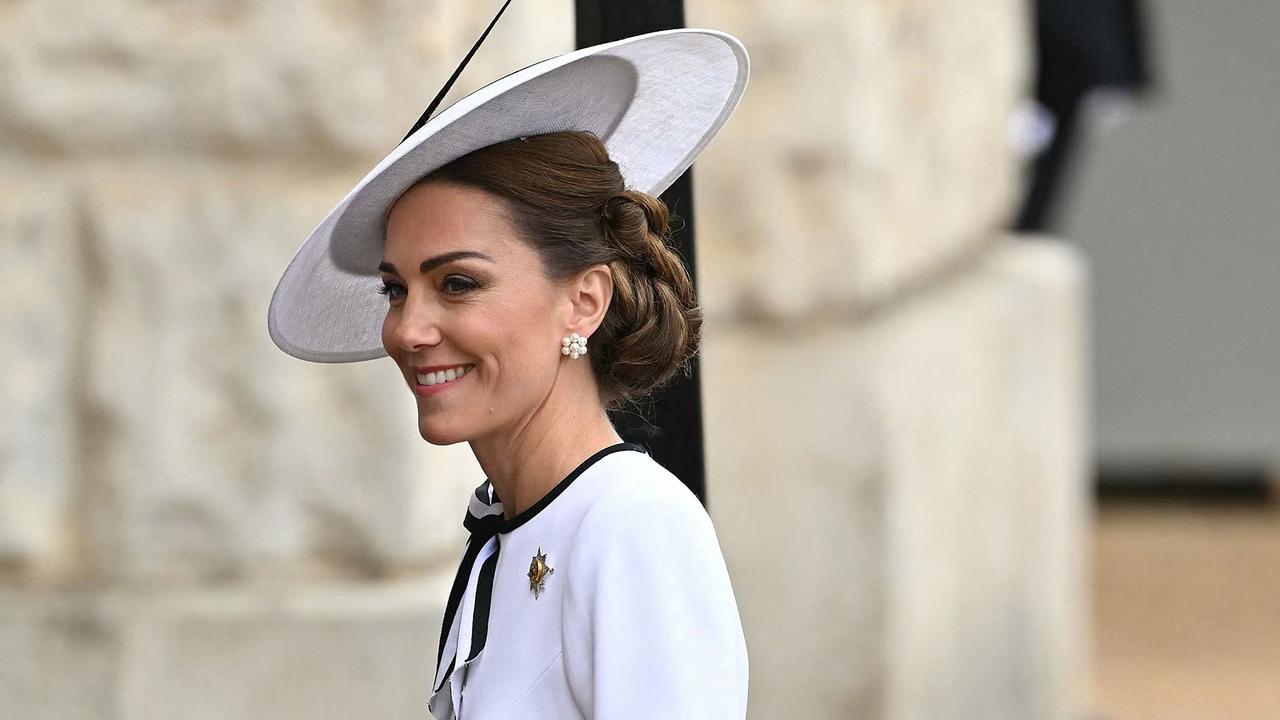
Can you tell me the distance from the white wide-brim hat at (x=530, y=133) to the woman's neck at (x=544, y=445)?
0.63 feet

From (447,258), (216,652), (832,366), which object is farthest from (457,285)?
(832,366)

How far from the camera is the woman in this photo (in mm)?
1217

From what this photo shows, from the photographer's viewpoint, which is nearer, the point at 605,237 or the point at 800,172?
the point at 605,237

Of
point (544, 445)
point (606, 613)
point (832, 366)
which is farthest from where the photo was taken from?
point (832, 366)

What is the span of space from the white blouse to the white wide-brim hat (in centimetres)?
25

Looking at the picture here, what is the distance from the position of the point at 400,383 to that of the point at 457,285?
1.21 metres

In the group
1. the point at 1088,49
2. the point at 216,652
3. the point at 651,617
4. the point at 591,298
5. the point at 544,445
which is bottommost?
the point at 216,652

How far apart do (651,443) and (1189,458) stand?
723 centimetres

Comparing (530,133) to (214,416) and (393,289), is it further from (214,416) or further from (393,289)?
(214,416)

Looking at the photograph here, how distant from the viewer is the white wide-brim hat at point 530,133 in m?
1.27

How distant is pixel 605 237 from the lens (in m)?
1.33

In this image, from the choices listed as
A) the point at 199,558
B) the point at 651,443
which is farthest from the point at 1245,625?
the point at 651,443

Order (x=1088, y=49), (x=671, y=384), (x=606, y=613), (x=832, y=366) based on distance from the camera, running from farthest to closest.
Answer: (x=1088, y=49) < (x=832, y=366) < (x=671, y=384) < (x=606, y=613)

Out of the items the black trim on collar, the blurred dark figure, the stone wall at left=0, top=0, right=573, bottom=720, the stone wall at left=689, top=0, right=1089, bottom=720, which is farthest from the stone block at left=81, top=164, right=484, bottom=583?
the blurred dark figure
